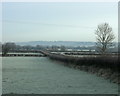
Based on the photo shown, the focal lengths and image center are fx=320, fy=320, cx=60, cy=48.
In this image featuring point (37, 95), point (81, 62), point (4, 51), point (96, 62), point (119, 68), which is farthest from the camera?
point (4, 51)

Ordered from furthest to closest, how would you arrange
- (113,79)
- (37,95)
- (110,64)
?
(110,64)
(113,79)
(37,95)

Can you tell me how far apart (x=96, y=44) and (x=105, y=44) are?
2.30 m

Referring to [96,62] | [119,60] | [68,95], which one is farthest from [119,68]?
[68,95]

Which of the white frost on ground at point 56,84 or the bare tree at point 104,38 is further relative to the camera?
the bare tree at point 104,38

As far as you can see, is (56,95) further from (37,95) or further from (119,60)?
(119,60)

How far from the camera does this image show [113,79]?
94.0 feet

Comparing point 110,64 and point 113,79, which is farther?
point 110,64

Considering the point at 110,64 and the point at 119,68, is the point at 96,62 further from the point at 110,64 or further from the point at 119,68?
the point at 119,68

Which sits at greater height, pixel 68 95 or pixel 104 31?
pixel 104 31

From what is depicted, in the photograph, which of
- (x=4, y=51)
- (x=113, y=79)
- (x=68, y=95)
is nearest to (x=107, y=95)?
(x=68, y=95)

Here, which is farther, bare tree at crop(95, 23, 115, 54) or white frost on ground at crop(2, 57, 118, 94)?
bare tree at crop(95, 23, 115, 54)

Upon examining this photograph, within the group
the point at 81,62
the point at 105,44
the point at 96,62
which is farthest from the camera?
the point at 105,44

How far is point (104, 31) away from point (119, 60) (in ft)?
179

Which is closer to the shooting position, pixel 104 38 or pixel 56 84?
pixel 56 84
